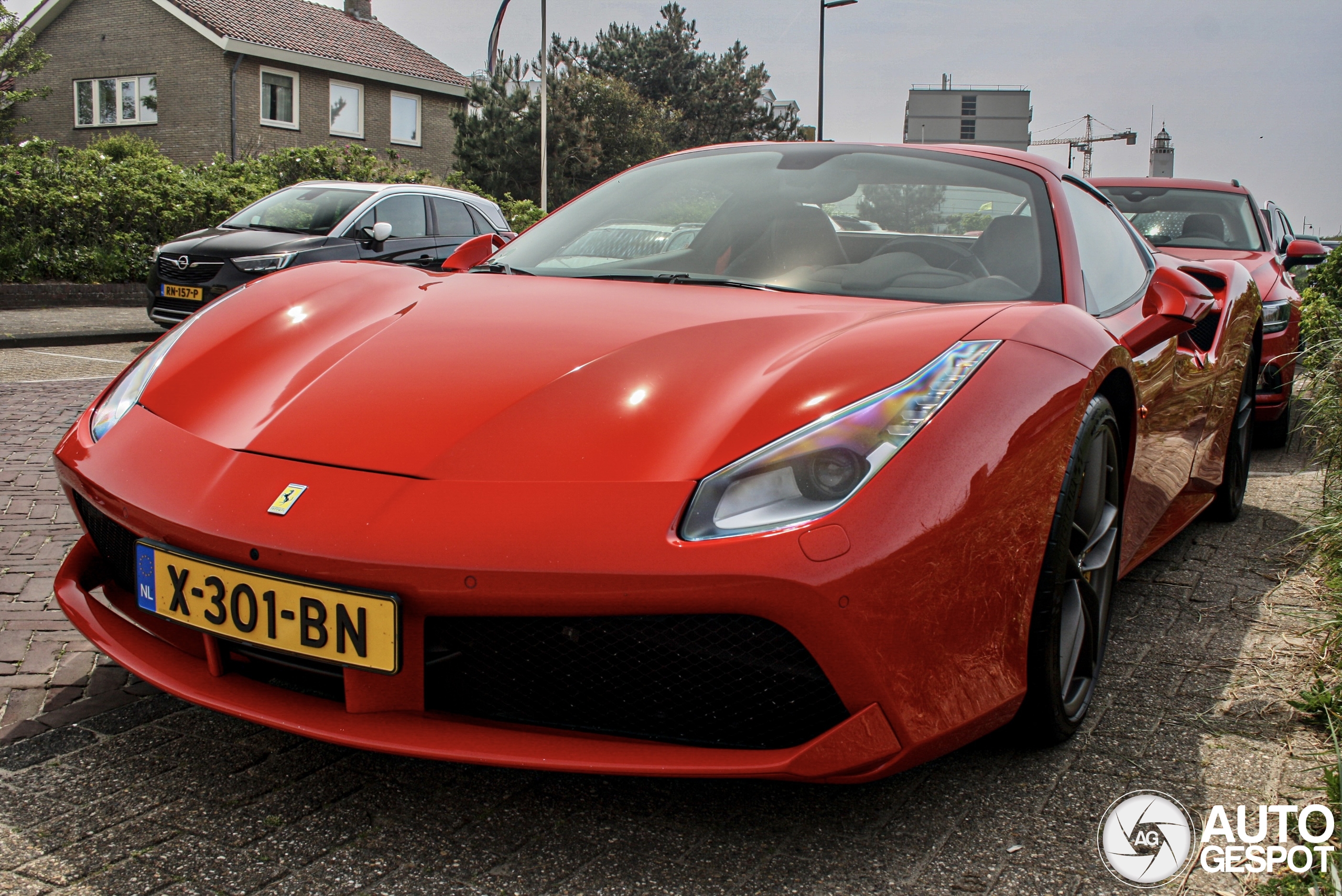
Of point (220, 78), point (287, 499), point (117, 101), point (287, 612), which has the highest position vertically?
point (220, 78)

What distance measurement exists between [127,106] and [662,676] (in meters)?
32.2

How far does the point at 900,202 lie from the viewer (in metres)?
3.03

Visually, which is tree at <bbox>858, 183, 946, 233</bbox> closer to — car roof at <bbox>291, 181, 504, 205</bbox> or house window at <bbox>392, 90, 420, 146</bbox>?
car roof at <bbox>291, 181, 504, 205</bbox>

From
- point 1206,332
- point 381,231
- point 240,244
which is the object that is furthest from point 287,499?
point 240,244

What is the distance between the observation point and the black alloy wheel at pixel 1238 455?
4223 millimetres

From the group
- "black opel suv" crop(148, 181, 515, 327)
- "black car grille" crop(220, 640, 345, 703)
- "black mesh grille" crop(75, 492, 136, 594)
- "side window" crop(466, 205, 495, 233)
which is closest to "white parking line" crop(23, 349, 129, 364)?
"black opel suv" crop(148, 181, 515, 327)

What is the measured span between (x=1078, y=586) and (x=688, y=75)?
198 feet

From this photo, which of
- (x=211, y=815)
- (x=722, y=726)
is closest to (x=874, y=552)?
(x=722, y=726)

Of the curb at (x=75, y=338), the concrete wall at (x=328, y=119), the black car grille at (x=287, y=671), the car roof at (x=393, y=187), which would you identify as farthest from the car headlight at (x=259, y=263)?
the concrete wall at (x=328, y=119)

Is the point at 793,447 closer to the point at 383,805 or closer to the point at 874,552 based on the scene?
the point at 874,552

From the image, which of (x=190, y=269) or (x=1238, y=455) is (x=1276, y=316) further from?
(x=190, y=269)

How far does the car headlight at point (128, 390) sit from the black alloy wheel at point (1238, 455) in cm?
348

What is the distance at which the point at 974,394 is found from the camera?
196cm

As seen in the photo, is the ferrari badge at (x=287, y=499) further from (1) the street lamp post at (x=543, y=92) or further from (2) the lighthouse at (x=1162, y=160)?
(2) the lighthouse at (x=1162, y=160)
